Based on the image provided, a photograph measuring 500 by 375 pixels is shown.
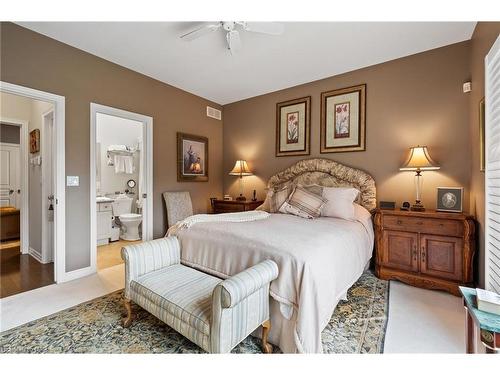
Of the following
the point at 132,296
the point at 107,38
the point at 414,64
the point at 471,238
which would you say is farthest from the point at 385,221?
the point at 107,38

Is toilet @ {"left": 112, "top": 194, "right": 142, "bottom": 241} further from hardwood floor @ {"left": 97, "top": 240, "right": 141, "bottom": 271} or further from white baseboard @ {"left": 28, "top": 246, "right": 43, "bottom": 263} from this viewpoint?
white baseboard @ {"left": 28, "top": 246, "right": 43, "bottom": 263}

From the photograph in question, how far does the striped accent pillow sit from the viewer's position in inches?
117

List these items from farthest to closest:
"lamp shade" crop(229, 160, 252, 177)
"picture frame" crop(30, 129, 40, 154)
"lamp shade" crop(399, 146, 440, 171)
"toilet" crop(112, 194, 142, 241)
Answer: "toilet" crop(112, 194, 142, 241)
"lamp shade" crop(229, 160, 252, 177)
"picture frame" crop(30, 129, 40, 154)
"lamp shade" crop(399, 146, 440, 171)

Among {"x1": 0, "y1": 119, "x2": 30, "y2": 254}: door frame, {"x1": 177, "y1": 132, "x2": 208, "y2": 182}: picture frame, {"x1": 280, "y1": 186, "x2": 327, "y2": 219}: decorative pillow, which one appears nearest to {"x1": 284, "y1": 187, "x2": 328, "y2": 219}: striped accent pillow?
{"x1": 280, "y1": 186, "x2": 327, "y2": 219}: decorative pillow

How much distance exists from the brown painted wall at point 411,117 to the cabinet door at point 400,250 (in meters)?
0.63

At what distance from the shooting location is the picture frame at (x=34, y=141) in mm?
3645

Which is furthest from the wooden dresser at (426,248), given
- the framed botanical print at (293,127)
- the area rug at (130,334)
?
the framed botanical print at (293,127)

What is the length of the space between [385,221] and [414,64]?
2039mm

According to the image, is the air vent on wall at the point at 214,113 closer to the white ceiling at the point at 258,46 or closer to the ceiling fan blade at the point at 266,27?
the white ceiling at the point at 258,46

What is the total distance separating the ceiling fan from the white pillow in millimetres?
1926

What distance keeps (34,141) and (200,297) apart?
13.3ft
